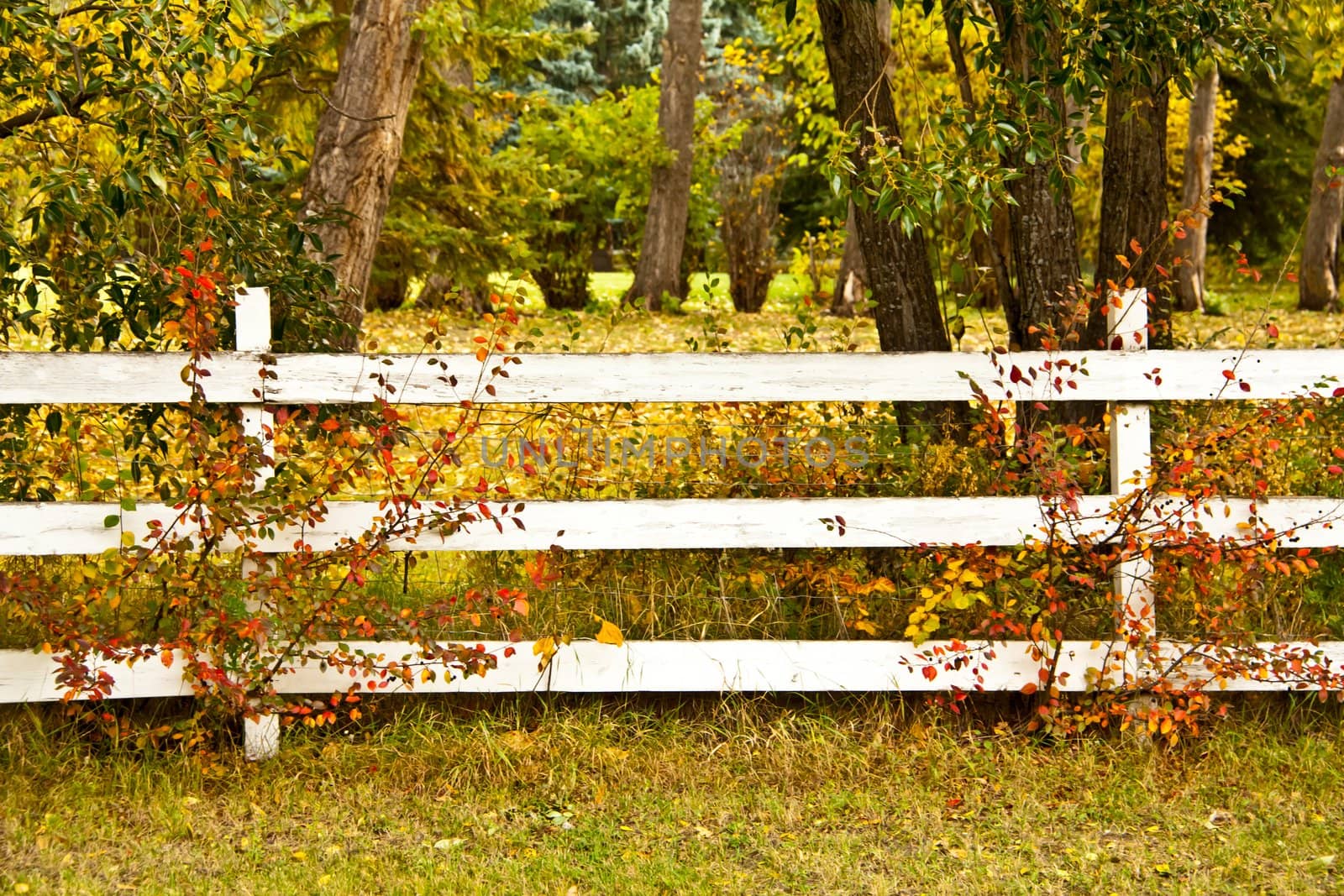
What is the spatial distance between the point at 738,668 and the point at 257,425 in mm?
1755

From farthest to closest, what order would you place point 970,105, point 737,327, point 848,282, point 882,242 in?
point 848,282 < point 737,327 < point 882,242 < point 970,105

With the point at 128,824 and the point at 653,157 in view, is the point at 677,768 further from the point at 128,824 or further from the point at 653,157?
the point at 653,157

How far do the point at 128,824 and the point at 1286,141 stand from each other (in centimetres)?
3185

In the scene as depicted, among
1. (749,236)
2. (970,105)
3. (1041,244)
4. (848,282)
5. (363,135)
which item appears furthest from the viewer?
(749,236)

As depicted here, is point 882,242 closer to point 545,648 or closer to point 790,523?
point 790,523

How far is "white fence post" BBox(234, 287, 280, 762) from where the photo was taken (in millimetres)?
4188

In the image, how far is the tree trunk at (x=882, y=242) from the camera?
535cm

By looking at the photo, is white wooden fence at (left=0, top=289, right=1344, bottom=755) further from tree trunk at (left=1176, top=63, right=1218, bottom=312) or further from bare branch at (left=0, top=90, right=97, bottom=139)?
tree trunk at (left=1176, top=63, right=1218, bottom=312)

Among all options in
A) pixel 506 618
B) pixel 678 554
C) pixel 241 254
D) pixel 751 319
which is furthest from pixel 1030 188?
pixel 751 319

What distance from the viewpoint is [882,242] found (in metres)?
5.53

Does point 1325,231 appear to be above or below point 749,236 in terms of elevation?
below

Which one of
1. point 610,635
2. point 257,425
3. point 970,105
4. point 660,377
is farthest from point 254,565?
point 970,105

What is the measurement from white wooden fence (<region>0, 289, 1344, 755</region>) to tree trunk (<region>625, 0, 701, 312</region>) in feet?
57.6

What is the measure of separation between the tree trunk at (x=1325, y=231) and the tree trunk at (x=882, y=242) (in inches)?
701
